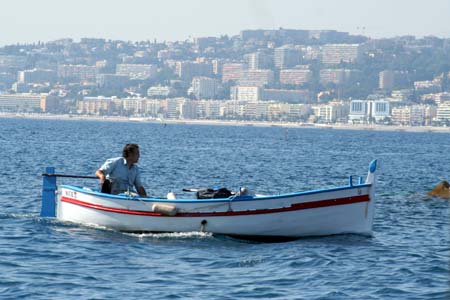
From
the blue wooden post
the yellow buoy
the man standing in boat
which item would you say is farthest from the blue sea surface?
the yellow buoy

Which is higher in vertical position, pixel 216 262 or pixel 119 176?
pixel 119 176

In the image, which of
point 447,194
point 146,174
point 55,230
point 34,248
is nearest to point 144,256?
point 34,248

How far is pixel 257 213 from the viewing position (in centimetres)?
2336

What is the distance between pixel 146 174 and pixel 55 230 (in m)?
23.2

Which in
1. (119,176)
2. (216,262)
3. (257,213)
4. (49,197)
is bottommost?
(216,262)

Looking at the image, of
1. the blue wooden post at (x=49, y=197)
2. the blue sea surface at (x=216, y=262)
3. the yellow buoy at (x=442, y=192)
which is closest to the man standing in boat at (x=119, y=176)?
the blue sea surface at (x=216, y=262)

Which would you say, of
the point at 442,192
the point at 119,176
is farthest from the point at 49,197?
the point at 442,192

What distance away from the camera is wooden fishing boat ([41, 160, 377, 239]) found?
2330cm

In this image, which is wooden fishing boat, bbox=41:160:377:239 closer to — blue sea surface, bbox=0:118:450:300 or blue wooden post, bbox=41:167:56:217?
blue sea surface, bbox=0:118:450:300

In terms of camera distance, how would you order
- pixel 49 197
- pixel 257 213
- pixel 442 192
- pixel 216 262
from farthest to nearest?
pixel 442 192
pixel 49 197
pixel 257 213
pixel 216 262

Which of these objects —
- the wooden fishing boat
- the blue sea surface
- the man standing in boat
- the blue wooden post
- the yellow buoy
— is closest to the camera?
the blue sea surface

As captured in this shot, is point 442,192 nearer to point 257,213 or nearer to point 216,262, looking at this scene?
point 257,213

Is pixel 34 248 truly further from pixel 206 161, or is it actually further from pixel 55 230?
pixel 206 161

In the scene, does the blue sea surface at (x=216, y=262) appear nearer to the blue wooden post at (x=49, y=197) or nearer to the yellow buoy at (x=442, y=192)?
the blue wooden post at (x=49, y=197)
